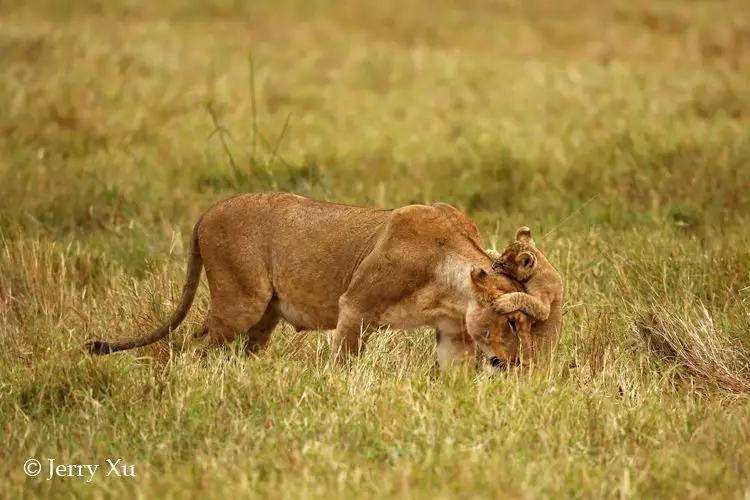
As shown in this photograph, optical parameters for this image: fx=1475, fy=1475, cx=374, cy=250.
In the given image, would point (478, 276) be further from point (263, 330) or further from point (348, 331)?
point (263, 330)

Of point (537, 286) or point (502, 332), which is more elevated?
point (537, 286)

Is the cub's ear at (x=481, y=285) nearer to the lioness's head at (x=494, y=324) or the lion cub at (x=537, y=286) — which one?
the lioness's head at (x=494, y=324)

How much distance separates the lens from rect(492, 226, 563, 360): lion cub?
644cm

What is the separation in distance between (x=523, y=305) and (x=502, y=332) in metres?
0.22

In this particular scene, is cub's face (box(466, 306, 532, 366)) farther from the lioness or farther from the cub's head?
the cub's head

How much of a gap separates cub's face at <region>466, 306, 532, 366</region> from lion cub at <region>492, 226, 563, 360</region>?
2.3 inches

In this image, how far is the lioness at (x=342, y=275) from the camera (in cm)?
688

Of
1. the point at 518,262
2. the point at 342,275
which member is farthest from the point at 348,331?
the point at 518,262

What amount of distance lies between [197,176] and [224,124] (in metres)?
1.94

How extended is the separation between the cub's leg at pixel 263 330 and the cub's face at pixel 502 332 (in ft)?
4.40

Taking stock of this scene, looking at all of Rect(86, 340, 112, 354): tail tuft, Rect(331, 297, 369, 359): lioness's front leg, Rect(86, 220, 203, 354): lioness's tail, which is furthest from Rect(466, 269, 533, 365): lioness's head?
Rect(86, 340, 112, 354): tail tuft

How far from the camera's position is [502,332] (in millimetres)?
6539

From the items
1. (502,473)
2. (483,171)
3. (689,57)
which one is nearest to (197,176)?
(483,171)

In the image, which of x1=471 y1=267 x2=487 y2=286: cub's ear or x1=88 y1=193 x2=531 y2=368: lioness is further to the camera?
x1=88 y1=193 x2=531 y2=368: lioness
